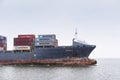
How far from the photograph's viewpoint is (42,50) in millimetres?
94938

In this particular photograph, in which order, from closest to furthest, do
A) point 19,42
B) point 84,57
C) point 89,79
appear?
point 89,79
point 84,57
point 19,42

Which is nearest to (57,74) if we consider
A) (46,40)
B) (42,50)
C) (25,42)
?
(42,50)

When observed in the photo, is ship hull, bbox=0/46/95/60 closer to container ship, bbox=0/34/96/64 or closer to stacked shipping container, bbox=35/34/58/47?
container ship, bbox=0/34/96/64

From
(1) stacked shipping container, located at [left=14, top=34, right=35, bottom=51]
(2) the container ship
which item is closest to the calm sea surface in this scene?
(2) the container ship

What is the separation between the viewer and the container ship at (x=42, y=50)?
305 ft

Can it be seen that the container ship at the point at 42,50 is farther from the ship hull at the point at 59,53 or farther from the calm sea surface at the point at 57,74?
the calm sea surface at the point at 57,74

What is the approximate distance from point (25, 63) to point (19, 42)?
7.30 m

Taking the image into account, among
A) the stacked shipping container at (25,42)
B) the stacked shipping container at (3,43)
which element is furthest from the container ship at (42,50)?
the stacked shipping container at (3,43)

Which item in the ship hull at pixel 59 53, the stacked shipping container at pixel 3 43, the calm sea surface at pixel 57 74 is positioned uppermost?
the stacked shipping container at pixel 3 43

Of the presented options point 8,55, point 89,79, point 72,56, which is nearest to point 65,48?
point 72,56

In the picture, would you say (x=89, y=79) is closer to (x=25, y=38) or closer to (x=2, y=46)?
(x=25, y=38)

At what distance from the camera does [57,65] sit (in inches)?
3686

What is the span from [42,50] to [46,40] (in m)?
3.56

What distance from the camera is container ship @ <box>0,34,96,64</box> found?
305ft
